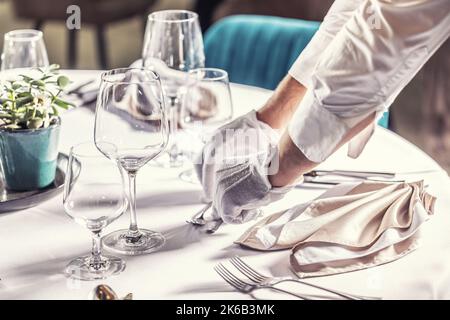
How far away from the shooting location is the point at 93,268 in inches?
39.5

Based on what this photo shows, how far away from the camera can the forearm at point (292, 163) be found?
43.4 inches

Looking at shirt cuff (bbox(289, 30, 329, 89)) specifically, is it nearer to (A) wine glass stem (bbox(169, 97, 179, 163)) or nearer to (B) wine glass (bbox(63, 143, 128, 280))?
(A) wine glass stem (bbox(169, 97, 179, 163))

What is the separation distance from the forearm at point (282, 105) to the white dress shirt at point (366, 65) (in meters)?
0.16

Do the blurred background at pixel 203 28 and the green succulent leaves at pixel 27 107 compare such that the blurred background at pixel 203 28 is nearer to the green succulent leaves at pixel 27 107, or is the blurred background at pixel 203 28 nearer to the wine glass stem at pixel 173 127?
the wine glass stem at pixel 173 127

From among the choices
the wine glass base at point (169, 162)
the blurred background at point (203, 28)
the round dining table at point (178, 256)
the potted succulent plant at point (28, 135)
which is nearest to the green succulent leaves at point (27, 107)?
the potted succulent plant at point (28, 135)

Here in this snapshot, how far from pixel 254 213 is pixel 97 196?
252 mm

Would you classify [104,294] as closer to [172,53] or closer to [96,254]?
[96,254]

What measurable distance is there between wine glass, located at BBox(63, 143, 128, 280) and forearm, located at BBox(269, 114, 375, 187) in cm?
24

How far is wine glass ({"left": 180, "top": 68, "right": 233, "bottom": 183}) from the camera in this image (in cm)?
122

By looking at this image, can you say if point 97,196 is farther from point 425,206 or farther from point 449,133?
point 449,133

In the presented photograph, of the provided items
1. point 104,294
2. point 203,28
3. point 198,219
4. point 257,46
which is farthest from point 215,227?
point 203,28

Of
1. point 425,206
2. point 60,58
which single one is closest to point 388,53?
point 425,206

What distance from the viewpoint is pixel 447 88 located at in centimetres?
318

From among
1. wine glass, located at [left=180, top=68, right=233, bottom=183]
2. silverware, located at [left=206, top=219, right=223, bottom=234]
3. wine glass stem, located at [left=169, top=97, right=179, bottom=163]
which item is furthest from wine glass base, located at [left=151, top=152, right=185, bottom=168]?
silverware, located at [left=206, top=219, right=223, bottom=234]
